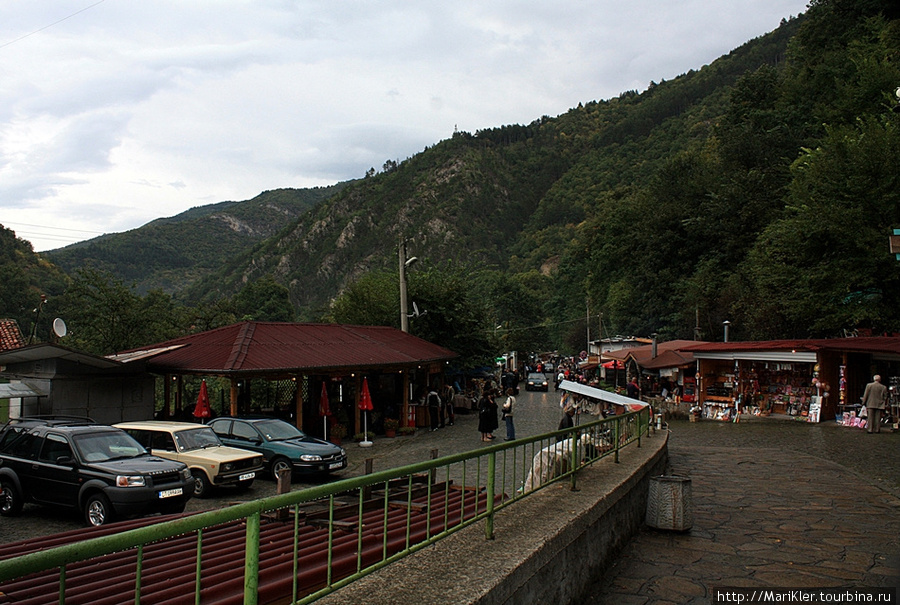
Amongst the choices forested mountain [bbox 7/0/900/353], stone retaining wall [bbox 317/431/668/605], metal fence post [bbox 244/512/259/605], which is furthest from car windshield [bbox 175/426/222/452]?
forested mountain [bbox 7/0/900/353]

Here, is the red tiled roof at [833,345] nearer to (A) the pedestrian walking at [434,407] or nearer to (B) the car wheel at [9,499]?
(A) the pedestrian walking at [434,407]

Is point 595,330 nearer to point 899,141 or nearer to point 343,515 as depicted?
point 899,141

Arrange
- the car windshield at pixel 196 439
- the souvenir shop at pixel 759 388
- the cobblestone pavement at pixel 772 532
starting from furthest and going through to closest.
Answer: the souvenir shop at pixel 759 388, the car windshield at pixel 196 439, the cobblestone pavement at pixel 772 532

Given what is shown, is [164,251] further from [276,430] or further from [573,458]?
[573,458]

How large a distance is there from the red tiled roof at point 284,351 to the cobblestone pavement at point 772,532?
34.2 feet

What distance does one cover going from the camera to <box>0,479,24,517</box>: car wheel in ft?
35.3

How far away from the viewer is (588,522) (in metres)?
6.19

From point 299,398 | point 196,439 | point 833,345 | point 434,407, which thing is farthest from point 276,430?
point 833,345

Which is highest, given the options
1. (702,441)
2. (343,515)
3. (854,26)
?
(854,26)

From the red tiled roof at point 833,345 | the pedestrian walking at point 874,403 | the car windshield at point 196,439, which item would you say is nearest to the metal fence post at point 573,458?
the car windshield at point 196,439

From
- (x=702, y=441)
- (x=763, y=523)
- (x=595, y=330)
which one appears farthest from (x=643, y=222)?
(x=763, y=523)

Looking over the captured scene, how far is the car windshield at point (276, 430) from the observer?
15073mm

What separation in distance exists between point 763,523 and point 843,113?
1428 inches

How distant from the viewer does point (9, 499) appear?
1079 cm
